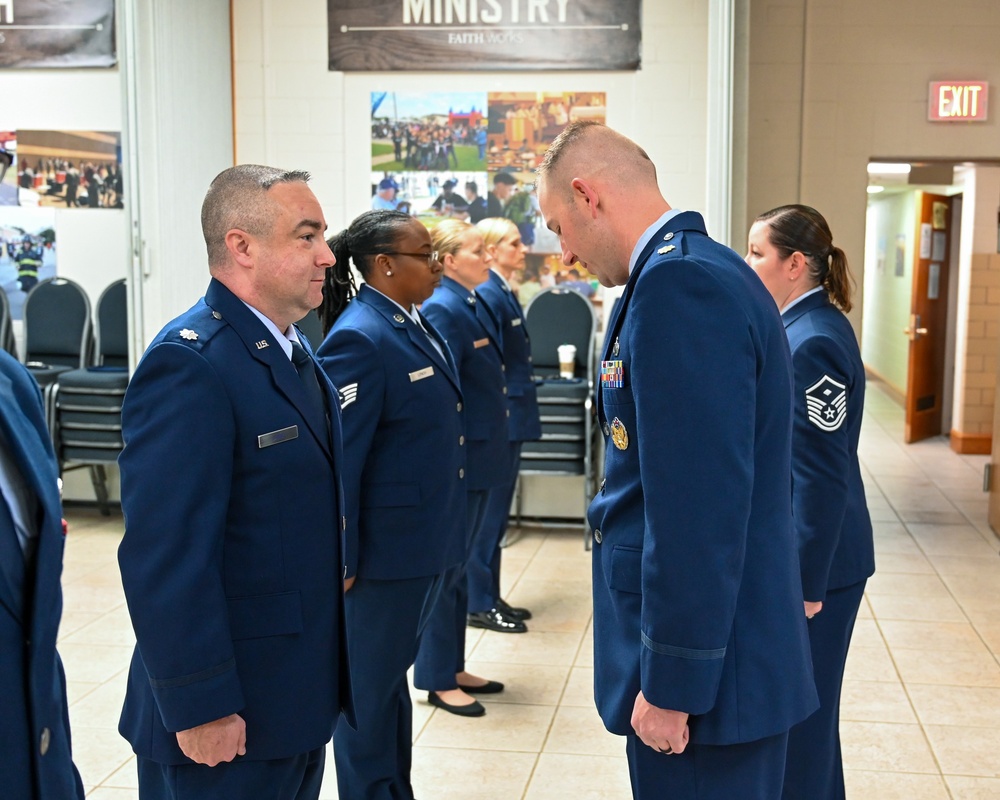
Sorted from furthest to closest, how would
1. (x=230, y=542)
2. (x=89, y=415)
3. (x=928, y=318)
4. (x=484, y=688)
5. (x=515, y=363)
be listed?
(x=928, y=318) → (x=89, y=415) → (x=515, y=363) → (x=484, y=688) → (x=230, y=542)

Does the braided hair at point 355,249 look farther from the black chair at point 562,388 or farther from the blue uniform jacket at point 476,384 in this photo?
the black chair at point 562,388

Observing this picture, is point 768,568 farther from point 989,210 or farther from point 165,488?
point 989,210

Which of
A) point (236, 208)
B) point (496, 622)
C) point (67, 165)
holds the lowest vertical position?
point (496, 622)

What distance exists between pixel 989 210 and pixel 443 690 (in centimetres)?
773

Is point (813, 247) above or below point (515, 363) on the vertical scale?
above

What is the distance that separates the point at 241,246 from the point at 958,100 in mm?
6149

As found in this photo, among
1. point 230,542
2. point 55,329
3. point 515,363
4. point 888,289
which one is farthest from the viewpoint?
point 888,289

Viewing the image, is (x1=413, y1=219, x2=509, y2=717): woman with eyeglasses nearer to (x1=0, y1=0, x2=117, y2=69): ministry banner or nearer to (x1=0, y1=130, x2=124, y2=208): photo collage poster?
(x1=0, y1=130, x2=124, y2=208): photo collage poster

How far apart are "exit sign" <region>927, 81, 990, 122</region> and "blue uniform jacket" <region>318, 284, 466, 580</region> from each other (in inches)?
201

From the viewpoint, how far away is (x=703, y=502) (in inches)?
58.8

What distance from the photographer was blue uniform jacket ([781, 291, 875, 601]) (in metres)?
2.36

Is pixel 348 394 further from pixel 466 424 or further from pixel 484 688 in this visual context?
pixel 484 688

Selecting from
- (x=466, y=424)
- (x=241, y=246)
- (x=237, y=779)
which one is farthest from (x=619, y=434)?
(x=466, y=424)

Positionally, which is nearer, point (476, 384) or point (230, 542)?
point (230, 542)
